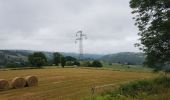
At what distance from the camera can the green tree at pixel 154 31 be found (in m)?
26.2

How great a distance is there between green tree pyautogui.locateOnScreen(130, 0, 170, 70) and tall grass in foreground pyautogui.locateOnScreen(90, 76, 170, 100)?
6001mm

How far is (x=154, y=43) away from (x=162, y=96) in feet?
50.8

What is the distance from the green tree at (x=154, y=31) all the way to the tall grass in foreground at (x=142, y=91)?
6001 mm

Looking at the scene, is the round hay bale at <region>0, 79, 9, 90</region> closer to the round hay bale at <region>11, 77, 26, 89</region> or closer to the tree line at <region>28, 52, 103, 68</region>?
the round hay bale at <region>11, 77, 26, 89</region>

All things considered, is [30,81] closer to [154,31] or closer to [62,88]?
[62,88]

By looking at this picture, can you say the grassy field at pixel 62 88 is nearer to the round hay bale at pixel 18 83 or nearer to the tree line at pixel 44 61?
the round hay bale at pixel 18 83

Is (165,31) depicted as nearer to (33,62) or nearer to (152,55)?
(152,55)

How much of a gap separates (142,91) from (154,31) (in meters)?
12.5

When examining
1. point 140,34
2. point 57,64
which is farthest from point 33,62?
point 140,34

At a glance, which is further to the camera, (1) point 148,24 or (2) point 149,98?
(1) point 148,24

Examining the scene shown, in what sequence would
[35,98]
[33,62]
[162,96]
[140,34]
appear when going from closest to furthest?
[162,96], [35,98], [140,34], [33,62]

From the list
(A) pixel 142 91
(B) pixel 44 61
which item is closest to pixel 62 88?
(A) pixel 142 91

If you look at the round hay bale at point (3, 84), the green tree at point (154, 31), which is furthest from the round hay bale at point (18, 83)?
the green tree at point (154, 31)

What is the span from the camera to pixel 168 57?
88.3 ft
